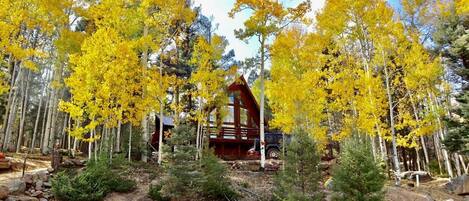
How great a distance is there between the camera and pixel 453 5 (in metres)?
14.1

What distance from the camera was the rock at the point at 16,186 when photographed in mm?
8175

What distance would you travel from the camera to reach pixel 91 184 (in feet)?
29.0

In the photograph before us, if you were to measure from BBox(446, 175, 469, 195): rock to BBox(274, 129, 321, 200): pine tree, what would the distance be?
7.40 metres

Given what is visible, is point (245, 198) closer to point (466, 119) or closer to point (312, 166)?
point (312, 166)

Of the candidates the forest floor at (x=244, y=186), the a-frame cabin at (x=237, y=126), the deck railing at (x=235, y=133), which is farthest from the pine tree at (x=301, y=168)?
the deck railing at (x=235, y=133)

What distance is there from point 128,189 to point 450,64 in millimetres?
13569

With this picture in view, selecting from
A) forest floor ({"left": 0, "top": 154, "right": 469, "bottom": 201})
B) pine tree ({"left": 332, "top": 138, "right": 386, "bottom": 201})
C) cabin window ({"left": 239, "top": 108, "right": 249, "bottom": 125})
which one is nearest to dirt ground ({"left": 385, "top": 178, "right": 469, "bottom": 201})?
forest floor ({"left": 0, "top": 154, "right": 469, "bottom": 201})

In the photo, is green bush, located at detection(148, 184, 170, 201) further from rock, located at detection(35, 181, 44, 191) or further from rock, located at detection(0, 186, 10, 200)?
rock, located at detection(0, 186, 10, 200)

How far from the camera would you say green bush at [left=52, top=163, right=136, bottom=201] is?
27.2ft

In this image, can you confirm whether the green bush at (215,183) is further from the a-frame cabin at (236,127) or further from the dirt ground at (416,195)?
the a-frame cabin at (236,127)

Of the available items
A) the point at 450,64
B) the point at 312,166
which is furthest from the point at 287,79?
the point at 312,166

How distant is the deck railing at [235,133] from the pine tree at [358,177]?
1231cm

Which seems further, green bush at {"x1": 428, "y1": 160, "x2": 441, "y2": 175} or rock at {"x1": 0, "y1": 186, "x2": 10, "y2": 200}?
green bush at {"x1": 428, "y1": 160, "x2": 441, "y2": 175}

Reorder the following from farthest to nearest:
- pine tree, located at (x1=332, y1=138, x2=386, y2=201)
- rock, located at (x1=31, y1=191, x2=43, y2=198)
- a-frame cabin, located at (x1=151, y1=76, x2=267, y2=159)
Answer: a-frame cabin, located at (x1=151, y1=76, x2=267, y2=159)
rock, located at (x1=31, y1=191, x2=43, y2=198)
pine tree, located at (x1=332, y1=138, x2=386, y2=201)
